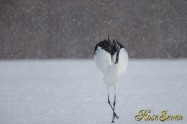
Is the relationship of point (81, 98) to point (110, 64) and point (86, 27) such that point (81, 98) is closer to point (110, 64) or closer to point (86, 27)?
point (110, 64)

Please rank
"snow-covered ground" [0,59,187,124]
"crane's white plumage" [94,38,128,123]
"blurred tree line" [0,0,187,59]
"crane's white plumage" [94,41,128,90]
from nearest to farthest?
"crane's white plumage" [94,38,128,123] < "crane's white plumage" [94,41,128,90] < "snow-covered ground" [0,59,187,124] < "blurred tree line" [0,0,187,59]

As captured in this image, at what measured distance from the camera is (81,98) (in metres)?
8.77

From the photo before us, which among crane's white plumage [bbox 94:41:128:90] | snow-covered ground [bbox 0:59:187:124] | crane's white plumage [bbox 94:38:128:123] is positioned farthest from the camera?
snow-covered ground [bbox 0:59:187:124]

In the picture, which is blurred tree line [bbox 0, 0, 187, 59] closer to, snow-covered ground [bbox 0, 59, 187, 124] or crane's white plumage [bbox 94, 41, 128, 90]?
snow-covered ground [bbox 0, 59, 187, 124]

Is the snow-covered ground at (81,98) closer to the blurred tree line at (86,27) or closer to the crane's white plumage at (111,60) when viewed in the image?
the crane's white plumage at (111,60)

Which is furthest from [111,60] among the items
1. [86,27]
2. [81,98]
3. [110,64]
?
[86,27]

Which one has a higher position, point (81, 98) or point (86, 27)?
point (86, 27)

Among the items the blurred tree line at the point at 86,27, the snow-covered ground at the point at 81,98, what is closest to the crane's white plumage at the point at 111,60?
the snow-covered ground at the point at 81,98

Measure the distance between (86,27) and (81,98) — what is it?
1635 centimetres

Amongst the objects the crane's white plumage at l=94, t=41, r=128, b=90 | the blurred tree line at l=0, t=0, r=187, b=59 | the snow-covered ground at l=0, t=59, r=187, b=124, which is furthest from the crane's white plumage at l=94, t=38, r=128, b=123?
Answer: the blurred tree line at l=0, t=0, r=187, b=59

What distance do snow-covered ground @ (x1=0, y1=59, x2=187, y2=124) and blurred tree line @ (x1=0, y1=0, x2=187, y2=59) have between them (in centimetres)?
1085

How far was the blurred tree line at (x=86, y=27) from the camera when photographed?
24.2 meters

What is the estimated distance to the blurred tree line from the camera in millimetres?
24219

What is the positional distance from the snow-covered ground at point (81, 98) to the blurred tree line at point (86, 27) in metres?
10.9
